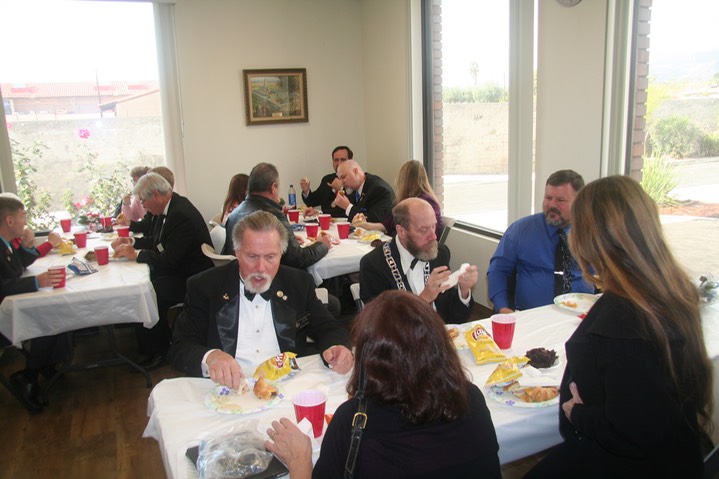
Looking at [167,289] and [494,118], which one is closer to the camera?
[167,289]

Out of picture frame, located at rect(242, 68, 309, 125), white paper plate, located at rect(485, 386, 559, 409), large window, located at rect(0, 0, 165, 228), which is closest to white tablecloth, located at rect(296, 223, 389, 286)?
white paper plate, located at rect(485, 386, 559, 409)

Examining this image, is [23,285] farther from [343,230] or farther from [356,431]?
[356,431]

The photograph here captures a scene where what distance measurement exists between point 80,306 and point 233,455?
2.26 m

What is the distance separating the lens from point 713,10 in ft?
9.50

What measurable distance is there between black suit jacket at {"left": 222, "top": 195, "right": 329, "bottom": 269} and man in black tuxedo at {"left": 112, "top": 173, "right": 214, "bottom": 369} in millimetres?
334

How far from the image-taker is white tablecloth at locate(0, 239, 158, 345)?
120 inches

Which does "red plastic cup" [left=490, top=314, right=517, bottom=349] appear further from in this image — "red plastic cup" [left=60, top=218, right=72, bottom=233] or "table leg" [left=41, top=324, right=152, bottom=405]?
"red plastic cup" [left=60, top=218, right=72, bottom=233]

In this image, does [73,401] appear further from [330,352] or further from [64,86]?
[64,86]

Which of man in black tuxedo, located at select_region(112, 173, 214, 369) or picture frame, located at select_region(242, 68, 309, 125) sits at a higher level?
picture frame, located at select_region(242, 68, 309, 125)

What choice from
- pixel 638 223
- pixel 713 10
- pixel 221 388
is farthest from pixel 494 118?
pixel 221 388

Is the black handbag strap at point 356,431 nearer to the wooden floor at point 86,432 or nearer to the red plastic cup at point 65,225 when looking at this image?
the wooden floor at point 86,432

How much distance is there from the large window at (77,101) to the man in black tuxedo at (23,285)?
8.62 ft

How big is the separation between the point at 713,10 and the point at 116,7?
18.9 ft

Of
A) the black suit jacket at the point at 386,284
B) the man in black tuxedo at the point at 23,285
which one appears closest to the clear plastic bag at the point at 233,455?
the black suit jacket at the point at 386,284
